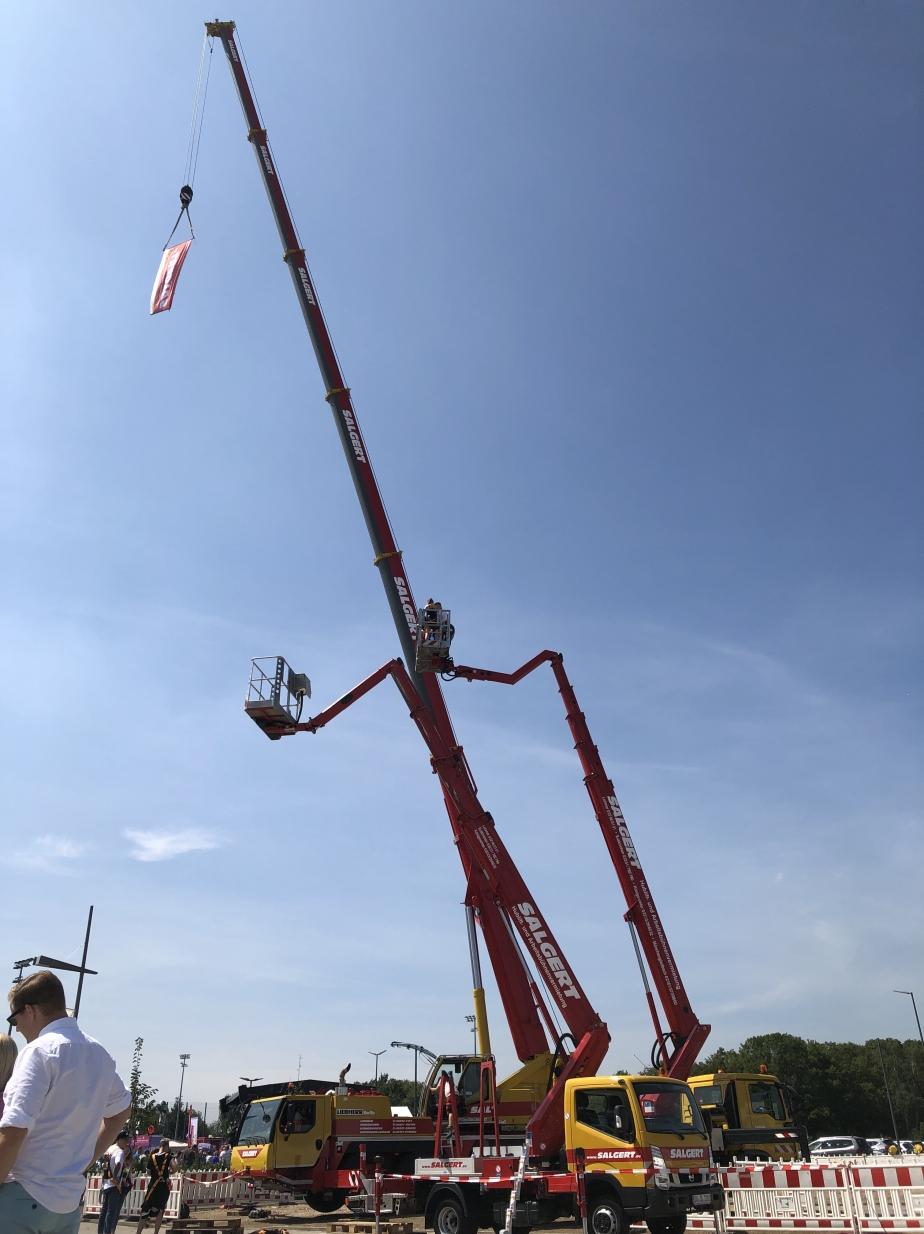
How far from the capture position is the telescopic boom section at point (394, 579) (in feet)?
58.8

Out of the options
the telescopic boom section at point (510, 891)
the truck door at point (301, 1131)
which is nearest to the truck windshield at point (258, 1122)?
the truck door at point (301, 1131)

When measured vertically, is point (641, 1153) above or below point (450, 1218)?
above

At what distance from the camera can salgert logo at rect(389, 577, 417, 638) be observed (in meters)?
A: 20.2

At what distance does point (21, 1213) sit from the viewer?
362 cm

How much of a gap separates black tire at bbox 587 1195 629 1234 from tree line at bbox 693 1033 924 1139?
54.9 m

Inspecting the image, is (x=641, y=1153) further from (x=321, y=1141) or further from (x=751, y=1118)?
(x=321, y=1141)

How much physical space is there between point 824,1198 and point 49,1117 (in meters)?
12.6

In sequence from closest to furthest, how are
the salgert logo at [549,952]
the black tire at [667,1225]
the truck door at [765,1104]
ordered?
the black tire at [667,1225], the salgert logo at [549,952], the truck door at [765,1104]

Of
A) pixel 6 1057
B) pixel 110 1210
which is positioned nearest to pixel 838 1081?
pixel 110 1210

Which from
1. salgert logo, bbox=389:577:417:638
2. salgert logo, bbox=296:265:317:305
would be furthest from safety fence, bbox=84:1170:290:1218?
salgert logo, bbox=296:265:317:305

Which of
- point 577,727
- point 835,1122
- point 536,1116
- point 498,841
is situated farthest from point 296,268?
point 835,1122

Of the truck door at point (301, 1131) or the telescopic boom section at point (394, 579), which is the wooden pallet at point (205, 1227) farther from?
the telescopic boom section at point (394, 579)

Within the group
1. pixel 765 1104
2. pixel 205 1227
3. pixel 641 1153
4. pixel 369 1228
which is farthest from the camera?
pixel 765 1104

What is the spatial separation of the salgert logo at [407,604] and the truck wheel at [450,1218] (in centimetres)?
1047
